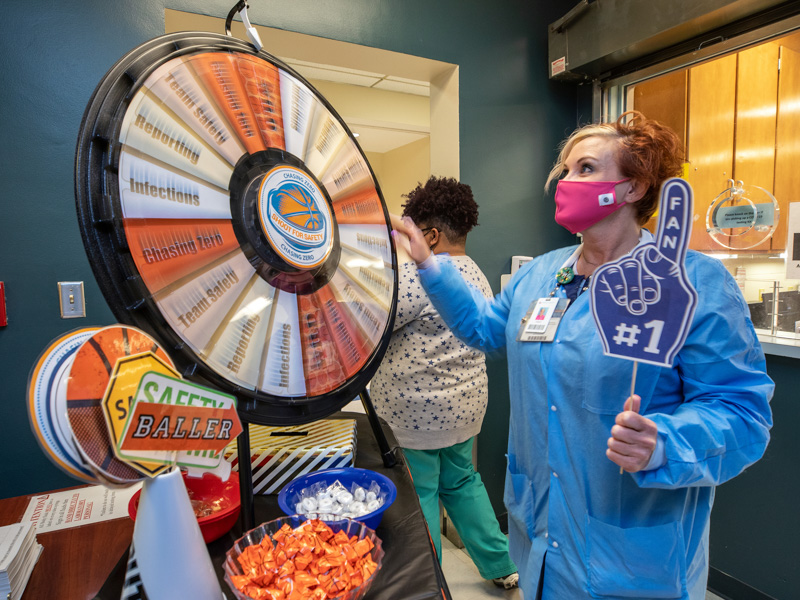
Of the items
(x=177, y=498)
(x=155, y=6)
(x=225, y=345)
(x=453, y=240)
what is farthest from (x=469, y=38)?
(x=177, y=498)

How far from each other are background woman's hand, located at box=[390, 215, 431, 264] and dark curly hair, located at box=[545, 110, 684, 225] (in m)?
0.46

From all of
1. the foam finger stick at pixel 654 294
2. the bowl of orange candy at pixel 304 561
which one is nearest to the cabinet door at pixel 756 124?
the foam finger stick at pixel 654 294

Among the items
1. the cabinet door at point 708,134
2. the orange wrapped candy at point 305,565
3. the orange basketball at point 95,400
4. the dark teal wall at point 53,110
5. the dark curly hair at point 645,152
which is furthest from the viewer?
the cabinet door at point 708,134

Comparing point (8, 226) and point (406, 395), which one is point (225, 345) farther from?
point (8, 226)

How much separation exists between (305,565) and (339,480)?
30cm

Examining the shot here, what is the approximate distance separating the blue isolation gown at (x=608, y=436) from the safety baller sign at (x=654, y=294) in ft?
0.55

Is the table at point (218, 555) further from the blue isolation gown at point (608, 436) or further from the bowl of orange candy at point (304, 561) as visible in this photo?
the blue isolation gown at point (608, 436)

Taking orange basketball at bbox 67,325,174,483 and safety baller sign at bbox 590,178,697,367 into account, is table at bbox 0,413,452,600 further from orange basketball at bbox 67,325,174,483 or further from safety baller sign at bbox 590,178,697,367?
safety baller sign at bbox 590,178,697,367

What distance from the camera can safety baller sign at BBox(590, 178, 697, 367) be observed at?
72cm

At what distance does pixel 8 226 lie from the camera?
5.03 ft

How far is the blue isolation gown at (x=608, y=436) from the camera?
0.86 meters

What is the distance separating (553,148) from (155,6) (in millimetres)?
2008

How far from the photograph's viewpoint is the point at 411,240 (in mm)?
1191

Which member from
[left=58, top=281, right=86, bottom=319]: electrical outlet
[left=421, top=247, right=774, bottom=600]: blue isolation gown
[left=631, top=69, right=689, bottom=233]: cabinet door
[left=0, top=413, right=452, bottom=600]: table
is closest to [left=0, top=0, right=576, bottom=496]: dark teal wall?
[left=58, top=281, right=86, bottom=319]: electrical outlet
